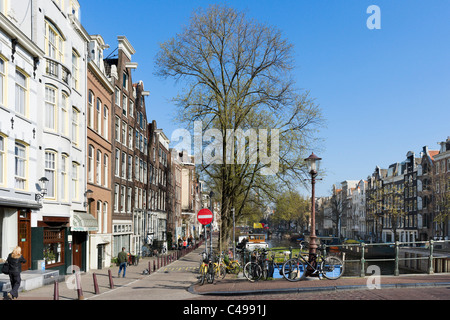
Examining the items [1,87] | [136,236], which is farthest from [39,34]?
[136,236]

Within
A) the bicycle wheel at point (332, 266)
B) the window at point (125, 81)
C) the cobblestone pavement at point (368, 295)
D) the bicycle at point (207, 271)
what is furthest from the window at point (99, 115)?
the cobblestone pavement at point (368, 295)

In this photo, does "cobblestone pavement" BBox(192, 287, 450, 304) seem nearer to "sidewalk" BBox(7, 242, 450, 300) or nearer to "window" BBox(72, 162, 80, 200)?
"sidewalk" BBox(7, 242, 450, 300)

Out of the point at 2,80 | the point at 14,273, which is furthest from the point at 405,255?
the point at 14,273

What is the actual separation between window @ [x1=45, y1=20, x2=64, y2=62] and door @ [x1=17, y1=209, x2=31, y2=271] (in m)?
8.11

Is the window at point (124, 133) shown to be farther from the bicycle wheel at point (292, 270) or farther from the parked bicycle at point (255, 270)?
the bicycle wheel at point (292, 270)

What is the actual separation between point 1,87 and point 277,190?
22185mm

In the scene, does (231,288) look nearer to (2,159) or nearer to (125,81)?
(2,159)

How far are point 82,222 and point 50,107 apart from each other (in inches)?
274

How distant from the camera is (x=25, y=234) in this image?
868 inches

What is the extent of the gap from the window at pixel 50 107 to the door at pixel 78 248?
748 centimetres

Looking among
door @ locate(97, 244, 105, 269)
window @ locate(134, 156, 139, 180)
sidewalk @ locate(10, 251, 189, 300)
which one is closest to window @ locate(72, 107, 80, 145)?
sidewalk @ locate(10, 251, 189, 300)

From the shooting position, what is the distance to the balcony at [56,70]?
24.5m

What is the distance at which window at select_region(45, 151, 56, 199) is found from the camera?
2470cm
